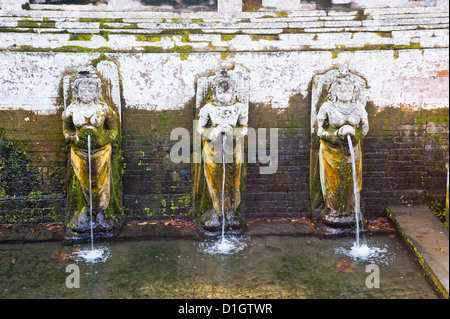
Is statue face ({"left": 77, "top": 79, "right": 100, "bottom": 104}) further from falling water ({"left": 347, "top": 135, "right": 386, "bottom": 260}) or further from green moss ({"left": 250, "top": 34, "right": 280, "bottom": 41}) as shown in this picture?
falling water ({"left": 347, "top": 135, "right": 386, "bottom": 260})

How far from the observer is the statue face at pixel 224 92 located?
18.2ft

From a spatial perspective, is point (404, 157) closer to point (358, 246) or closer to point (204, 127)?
point (358, 246)

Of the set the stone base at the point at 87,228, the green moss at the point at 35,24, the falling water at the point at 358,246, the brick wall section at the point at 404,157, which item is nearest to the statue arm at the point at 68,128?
the stone base at the point at 87,228

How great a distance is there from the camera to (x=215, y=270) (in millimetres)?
4914

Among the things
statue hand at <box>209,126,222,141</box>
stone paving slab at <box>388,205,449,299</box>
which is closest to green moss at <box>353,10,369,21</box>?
statue hand at <box>209,126,222,141</box>

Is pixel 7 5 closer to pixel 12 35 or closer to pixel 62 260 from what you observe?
pixel 12 35

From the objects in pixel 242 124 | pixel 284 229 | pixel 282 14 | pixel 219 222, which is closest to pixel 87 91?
pixel 242 124

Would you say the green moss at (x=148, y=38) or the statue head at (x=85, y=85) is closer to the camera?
the statue head at (x=85, y=85)

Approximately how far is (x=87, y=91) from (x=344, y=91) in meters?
3.33

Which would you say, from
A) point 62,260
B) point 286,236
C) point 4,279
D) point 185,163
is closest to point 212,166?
point 185,163

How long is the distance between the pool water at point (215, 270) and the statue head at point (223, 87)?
190 centimetres

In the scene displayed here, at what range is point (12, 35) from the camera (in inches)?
230

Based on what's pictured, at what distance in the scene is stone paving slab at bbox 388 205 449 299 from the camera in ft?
14.8

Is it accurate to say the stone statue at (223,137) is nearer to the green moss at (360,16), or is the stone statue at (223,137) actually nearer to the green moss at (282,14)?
the green moss at (282,14)
